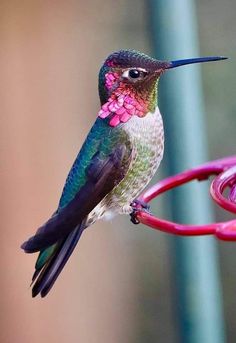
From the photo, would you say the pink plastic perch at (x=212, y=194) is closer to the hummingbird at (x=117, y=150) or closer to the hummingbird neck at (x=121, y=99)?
the hummingbird at (x=117, y=150)

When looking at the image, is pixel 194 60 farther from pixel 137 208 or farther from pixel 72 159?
pixel 72 159

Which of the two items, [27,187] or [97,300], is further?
[97,300]

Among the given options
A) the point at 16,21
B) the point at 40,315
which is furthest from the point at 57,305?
the point at 16,21

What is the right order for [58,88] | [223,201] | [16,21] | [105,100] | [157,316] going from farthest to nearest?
[157,316] < [58,88] < [16,21] < [105,100] < [223,201]

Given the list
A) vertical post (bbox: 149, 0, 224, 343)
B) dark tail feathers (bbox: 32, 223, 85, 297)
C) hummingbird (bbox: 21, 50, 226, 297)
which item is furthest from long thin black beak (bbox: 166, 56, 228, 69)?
dark tail feathers (bbox: 32, 223, 85, 297)

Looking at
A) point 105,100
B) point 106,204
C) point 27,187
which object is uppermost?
point 105,100

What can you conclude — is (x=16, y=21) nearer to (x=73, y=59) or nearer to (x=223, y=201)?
(x=73, y=59)

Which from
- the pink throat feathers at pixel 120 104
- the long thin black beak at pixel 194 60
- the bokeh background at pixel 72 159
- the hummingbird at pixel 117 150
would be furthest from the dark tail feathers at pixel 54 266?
the bokeh background at pixel 72 159

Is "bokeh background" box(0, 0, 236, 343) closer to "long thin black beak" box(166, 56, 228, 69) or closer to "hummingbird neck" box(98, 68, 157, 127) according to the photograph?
"hummingbird neck" box(98, 68, 157, 127)

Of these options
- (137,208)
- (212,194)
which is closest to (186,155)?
(137,208)
